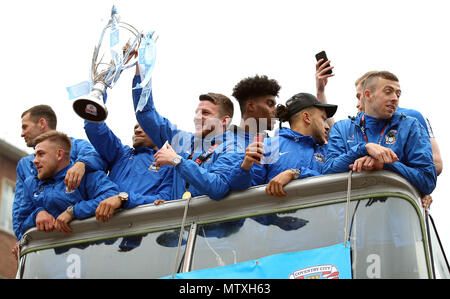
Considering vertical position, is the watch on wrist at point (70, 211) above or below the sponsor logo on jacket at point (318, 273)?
above

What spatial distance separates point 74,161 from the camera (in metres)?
7.44

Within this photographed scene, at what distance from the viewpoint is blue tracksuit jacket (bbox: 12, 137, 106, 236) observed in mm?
7062

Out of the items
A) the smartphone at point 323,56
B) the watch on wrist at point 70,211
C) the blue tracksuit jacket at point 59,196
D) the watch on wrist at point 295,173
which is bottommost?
the watch on wrist at point 295,173

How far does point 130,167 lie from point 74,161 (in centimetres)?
60

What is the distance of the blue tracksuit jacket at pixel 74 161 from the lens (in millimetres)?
7062

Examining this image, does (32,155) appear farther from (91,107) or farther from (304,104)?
(304,104)

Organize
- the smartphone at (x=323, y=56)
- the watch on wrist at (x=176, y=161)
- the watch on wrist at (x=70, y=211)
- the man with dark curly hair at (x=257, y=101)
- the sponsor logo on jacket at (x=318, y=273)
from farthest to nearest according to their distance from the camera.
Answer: the smartphone at (x=323, y=56) < the man with dark curly hair at (x=257, y=101) < the watch on wrist at (x=70, y=211) < the watch on wrist at (x=176, y=161) < the sponsor logo on jacket at (x=318, y=273)

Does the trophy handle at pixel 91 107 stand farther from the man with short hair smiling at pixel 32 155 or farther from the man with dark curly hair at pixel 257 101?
the man with dark curly hair at pixel 257 101

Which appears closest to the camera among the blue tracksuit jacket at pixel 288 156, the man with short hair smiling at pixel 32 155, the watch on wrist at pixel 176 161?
the watch on wrist at pixel 176 161

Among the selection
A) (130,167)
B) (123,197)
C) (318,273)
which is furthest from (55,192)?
(318,273)

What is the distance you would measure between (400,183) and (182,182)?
207 cm

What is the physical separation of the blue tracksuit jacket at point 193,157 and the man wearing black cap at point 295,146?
0.81 ft

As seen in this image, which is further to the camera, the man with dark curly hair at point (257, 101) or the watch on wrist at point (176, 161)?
the man with dark curly hair at point (257, 101)

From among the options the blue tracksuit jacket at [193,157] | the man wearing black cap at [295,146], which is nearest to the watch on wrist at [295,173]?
the man wearing black cap at [295,146]
